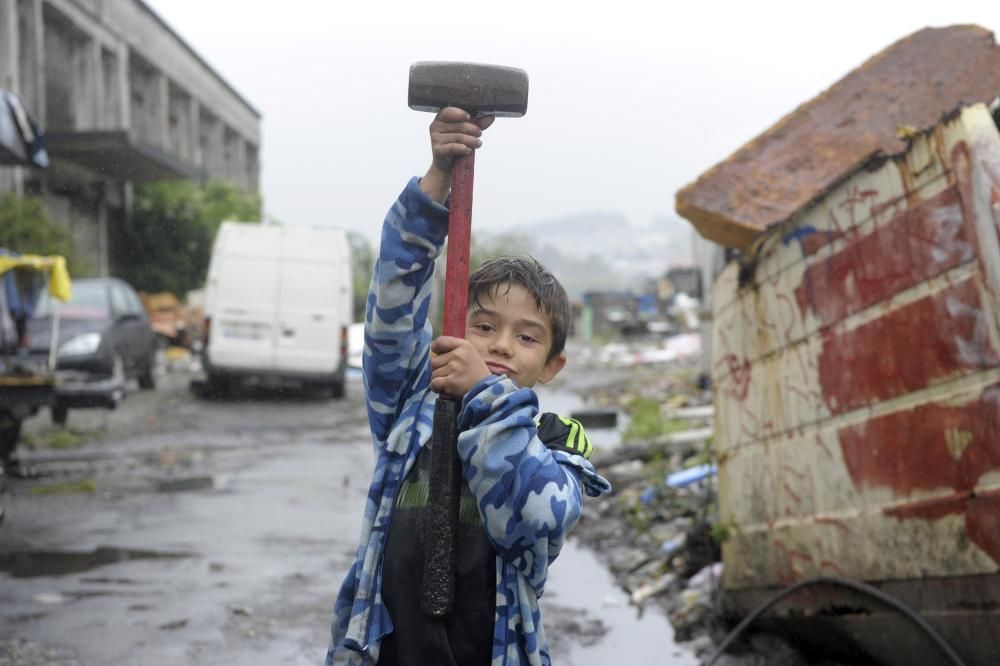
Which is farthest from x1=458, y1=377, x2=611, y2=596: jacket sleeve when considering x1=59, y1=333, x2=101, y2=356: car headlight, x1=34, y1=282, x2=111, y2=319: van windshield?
x1=34, y1=282, x2=111, y2=319: van windshield

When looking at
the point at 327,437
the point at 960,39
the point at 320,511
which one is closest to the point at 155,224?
the point at 327,437

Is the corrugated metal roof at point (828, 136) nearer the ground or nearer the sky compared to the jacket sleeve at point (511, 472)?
nearer the sky

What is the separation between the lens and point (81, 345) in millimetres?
13625

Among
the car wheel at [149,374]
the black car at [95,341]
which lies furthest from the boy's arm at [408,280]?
the car wheel at [149,374]

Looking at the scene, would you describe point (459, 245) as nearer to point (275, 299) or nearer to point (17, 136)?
point (17, 136)

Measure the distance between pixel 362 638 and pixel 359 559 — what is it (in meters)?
0.15

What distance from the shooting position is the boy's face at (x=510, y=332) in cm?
212

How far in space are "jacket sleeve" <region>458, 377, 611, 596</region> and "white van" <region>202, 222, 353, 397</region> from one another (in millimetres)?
14961

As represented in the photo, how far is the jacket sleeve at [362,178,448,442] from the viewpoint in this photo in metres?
2.09

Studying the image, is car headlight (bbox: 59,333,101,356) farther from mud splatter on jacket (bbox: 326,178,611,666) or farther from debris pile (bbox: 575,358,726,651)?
mud splatter on jacket (bbox: 326,178,611,666)

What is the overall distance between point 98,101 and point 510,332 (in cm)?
2718

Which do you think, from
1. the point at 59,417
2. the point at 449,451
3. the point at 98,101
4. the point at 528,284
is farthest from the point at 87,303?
the point at 449,451

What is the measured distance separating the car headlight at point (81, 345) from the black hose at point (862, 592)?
10737mm

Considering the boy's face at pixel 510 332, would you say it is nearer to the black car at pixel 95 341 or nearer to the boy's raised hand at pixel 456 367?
the boy's raised hand at pixel 456 367
